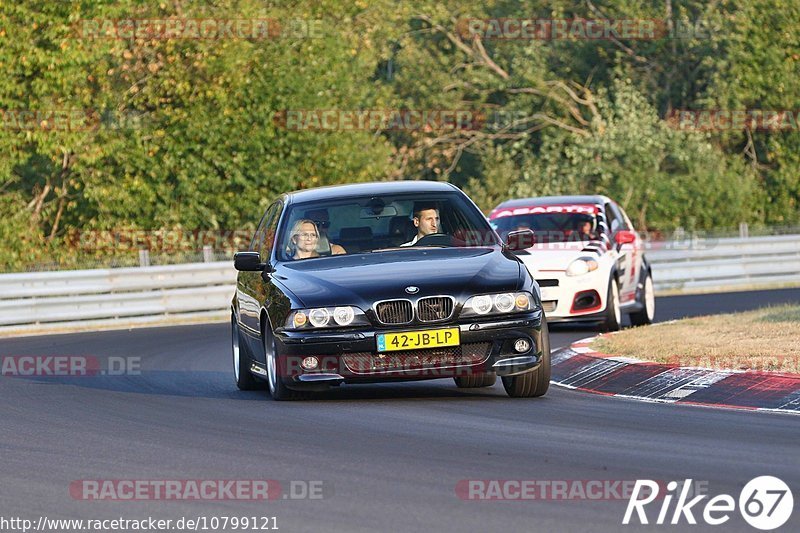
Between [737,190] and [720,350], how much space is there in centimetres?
2558

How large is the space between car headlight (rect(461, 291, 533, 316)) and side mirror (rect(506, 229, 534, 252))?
1.17 m

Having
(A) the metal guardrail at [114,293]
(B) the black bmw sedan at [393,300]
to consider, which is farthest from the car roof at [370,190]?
(A) the metal guardrail at [114,293]

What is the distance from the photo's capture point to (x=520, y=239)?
12211 millimetres

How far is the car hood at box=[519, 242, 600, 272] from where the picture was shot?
725 inches

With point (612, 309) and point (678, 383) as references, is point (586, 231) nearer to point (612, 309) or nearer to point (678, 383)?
point (612, 309)

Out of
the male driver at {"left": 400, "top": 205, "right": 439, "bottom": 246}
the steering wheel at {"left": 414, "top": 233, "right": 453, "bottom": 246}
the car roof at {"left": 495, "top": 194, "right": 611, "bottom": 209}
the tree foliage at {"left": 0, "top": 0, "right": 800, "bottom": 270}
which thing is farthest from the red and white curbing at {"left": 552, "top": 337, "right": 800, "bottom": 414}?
the tree foliage at {"left": 0, "top": 0, "right": 800, "bottom": 270}

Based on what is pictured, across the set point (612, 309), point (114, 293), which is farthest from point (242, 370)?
point (114, 293)

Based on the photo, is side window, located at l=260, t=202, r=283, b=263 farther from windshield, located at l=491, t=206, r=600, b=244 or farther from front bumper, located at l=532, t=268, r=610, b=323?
windshield, located at l=491, t=206, r=600, b=244

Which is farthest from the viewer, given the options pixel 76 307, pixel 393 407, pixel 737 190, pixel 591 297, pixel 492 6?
pixel 492 6

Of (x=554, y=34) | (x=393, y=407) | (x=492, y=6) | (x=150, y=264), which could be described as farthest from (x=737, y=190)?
(x=393, y=407)

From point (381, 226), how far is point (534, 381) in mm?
1724

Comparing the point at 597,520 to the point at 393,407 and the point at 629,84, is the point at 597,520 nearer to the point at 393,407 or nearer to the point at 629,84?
the point at 393,407

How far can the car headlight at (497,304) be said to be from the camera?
10.8 meters

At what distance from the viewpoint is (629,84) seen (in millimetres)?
40094
